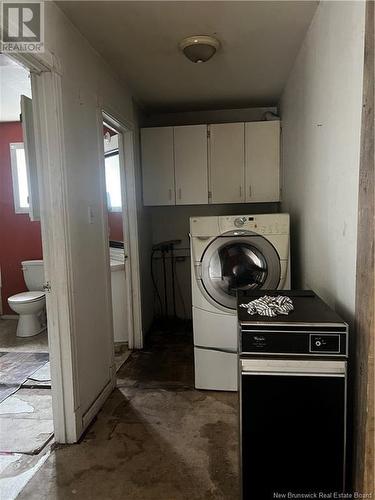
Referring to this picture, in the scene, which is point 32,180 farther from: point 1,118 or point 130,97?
point 1,118

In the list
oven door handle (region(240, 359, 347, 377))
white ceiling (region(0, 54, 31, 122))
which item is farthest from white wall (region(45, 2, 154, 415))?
oven door handle (region(240, 359, 347, 377))

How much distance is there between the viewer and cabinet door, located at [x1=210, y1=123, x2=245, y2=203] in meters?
3.46

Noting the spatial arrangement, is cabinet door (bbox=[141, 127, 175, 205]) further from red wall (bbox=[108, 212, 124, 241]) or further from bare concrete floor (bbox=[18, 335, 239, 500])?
bare concrete floor (bbox=[18, 335, 239, 500])

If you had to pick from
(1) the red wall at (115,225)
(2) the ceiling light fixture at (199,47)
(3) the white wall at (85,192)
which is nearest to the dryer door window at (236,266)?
(3) the white wall at (85,192)

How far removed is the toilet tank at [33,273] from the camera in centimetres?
425

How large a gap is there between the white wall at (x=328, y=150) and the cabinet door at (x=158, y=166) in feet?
4.14

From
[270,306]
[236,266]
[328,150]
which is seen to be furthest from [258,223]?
[270,306]

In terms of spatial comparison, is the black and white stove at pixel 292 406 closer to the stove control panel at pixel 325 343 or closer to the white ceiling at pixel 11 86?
the stove control panel at pixel 325 343

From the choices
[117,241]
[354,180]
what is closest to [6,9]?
[354,180]

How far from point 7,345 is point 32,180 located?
2.37m

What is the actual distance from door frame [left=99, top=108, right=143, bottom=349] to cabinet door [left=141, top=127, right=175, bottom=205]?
0.28 meters

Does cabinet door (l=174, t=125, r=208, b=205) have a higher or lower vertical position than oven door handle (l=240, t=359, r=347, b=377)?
higher

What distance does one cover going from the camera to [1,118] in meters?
4.18

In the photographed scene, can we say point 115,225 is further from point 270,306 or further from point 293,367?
point 293,367
